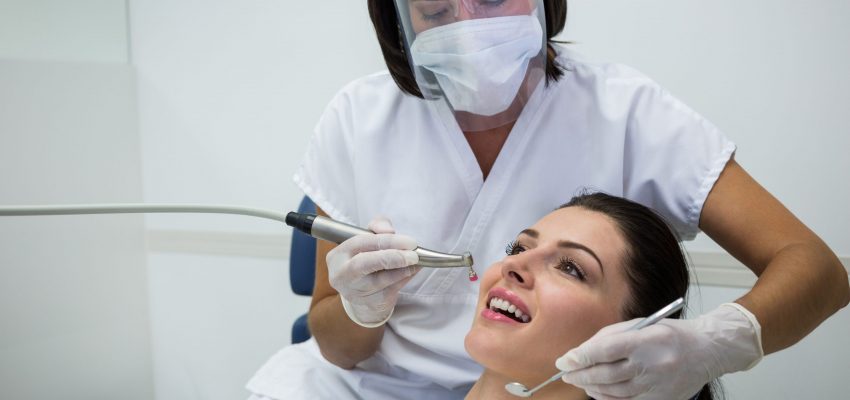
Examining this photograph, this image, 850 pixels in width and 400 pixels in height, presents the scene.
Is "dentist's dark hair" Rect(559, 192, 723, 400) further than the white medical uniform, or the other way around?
the white medical uniform

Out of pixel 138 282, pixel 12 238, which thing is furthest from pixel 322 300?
pixel 138 282

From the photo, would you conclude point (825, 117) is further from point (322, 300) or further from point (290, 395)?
point (290, 395)

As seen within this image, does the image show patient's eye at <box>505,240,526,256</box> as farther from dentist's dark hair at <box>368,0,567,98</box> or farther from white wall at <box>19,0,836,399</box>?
white wall at <box>19,0,836,399</box>

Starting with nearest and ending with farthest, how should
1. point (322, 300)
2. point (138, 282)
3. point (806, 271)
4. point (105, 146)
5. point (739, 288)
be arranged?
point (806, 271) → point (322, 300) → point (739, 288) → point (105, 146) → point (138, 282)

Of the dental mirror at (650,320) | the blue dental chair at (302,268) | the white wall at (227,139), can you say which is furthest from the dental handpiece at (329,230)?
the white wall at (227,139)

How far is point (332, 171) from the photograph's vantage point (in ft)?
4.94

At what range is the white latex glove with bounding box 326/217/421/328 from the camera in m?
1.13

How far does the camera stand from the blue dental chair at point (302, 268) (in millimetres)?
1980

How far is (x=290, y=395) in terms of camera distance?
4.84ft

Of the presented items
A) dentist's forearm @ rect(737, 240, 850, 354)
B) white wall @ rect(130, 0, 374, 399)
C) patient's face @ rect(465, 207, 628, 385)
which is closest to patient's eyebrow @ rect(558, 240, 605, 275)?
patient's face @ rect(465, 207, 628, 385)

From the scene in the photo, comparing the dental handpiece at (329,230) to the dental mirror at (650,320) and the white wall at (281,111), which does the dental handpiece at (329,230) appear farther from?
the white wall at (281,111)

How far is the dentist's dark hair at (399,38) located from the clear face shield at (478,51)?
105 millimetres

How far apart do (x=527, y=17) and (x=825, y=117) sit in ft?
3.22

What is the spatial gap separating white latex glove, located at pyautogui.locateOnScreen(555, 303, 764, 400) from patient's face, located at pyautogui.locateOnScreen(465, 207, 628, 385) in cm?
13
